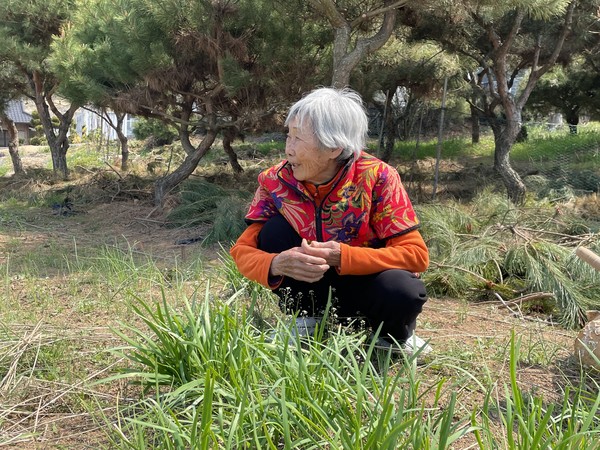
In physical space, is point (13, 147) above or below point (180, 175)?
above

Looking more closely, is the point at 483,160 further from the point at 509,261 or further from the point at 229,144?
the point at 509,261

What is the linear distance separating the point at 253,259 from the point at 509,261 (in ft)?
6.46

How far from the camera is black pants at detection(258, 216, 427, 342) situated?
2.07m

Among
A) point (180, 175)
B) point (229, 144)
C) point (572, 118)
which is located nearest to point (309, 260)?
point (180, 175)

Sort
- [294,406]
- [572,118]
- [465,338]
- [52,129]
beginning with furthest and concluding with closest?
[572,118] < [52,129] < [465,338] < [294,406]

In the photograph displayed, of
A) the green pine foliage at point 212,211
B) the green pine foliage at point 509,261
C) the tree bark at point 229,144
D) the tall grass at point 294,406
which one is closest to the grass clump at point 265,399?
the tall grass at point 294,406

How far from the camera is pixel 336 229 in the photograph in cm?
223

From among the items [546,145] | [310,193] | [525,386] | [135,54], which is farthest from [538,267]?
[546,145]

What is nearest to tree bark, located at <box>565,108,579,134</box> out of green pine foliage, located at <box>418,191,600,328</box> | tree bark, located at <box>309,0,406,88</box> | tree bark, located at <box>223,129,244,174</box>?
tree bark, located at <box>223,129,244,174</box>

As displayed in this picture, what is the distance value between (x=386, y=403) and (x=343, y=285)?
3.20 ft

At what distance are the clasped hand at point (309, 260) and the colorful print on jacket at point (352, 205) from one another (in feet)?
0.47

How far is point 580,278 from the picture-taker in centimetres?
324

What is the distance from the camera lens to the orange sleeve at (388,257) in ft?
6.80

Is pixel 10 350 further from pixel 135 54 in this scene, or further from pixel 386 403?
pixel 135 54
